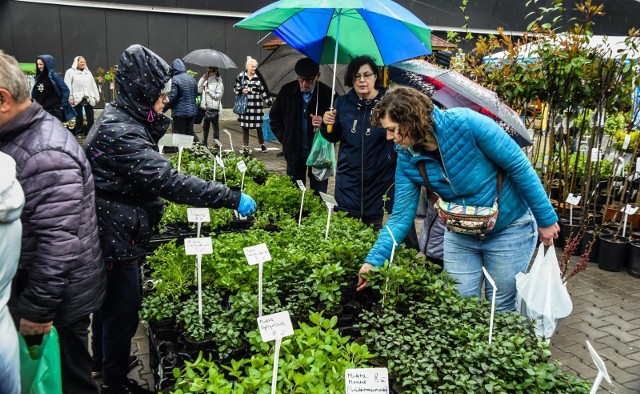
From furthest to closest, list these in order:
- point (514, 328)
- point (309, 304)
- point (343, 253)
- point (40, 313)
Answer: point (343, 253) → point (309, 304) → point (514, 328) → point (40, 313)

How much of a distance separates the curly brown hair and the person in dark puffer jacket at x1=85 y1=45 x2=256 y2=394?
1.01 metres

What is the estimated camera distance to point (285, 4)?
13.2 feet

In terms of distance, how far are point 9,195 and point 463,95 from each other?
300 cm

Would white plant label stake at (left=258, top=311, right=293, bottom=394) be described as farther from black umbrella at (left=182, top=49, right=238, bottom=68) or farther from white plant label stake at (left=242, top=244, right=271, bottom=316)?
black umbrella at (left=182, top=49, right=238, bottom=68)

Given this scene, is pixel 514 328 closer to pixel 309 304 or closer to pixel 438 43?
pixel 309 304

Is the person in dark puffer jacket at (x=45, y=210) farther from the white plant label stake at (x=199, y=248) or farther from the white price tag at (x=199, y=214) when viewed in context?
the white price tag at (x=199, y=214)

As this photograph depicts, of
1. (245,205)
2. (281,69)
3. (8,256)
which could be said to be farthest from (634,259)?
(8,256)

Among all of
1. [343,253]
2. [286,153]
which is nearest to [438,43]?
[286,153]

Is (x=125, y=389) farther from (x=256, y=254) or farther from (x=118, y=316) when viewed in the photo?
(x=256, y=254)

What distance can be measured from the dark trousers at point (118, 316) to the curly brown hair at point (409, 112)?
1.63 m

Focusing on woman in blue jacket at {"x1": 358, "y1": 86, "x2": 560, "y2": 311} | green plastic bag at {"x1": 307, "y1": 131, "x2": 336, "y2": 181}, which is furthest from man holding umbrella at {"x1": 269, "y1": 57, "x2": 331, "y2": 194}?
woman in blue jacket at {"x1": 358, "y1": 86, "x2": 560, "y2": 311}

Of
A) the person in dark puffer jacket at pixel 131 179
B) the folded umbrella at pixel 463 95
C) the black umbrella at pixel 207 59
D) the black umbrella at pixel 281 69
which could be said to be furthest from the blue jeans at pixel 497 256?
the black umbrella at pixel 207 59

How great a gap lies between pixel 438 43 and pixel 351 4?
610 centimetres

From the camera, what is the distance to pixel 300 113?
18.6ft
